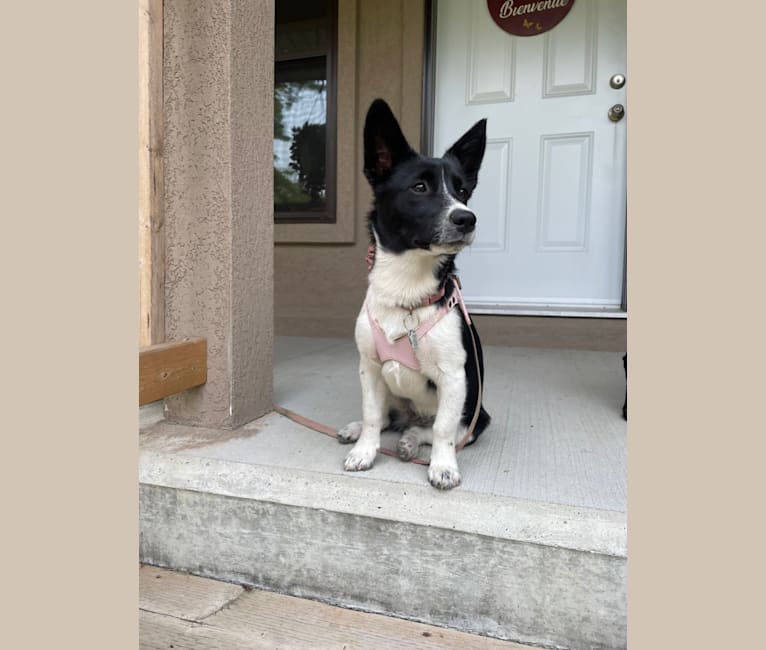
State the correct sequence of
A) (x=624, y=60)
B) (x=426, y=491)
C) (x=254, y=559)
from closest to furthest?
(x=426, y=491) → (x=254, y=559) → (x=624, y=60)

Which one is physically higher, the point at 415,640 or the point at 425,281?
the point at 425,281

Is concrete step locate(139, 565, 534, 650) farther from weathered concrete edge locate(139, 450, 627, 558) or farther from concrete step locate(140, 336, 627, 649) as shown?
weathered concrete edge locate(139, 450, 627, 558)

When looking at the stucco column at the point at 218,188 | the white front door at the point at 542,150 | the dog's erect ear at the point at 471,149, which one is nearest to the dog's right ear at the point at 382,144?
the dog's erect ear at the point at 471,149

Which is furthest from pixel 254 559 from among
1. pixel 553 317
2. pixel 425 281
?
pixel 553 317

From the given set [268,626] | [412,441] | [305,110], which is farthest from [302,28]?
[268,626]

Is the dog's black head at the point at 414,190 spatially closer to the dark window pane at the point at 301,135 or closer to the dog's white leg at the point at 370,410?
the dog's white leg at the point at 370,410

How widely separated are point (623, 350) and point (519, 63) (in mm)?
2180

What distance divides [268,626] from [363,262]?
303 cm

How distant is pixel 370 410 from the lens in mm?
1749

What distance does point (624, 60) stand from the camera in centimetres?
355

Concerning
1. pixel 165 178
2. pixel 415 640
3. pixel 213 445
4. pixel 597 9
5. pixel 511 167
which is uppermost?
pixel 597 9

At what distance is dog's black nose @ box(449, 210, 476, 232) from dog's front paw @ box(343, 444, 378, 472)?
76 cm

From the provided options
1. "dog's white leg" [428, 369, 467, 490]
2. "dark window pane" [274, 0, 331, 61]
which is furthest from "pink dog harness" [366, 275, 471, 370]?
"dark window pane" [274, 0, 331, 61]

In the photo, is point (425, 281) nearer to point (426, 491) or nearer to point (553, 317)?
point (426, 491)
